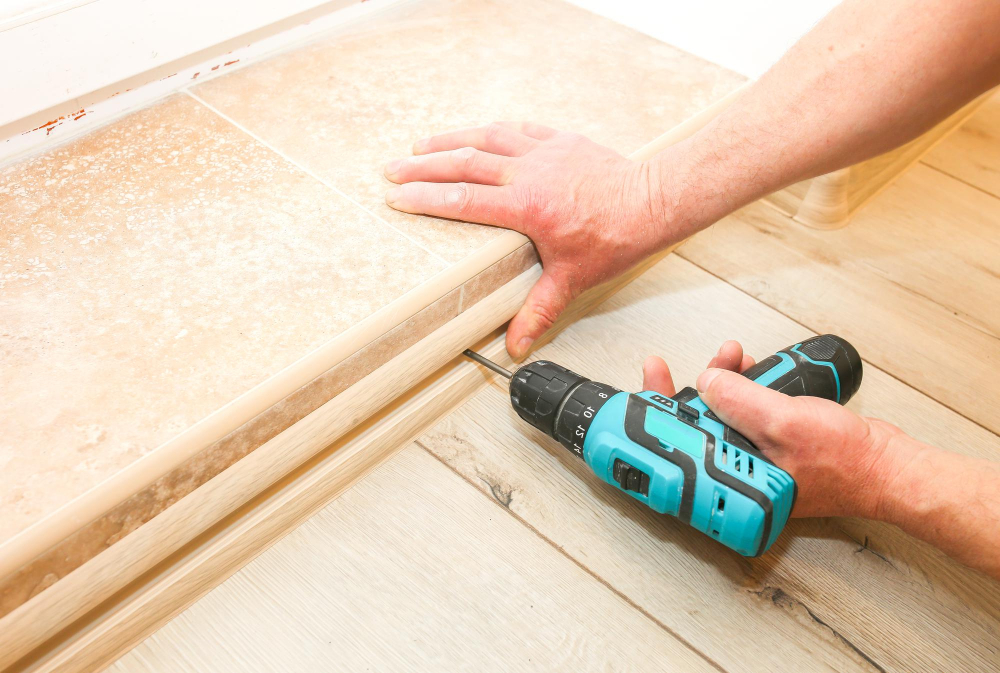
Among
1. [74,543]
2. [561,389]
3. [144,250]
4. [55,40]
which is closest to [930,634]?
[561,389]

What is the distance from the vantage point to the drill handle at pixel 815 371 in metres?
0.89

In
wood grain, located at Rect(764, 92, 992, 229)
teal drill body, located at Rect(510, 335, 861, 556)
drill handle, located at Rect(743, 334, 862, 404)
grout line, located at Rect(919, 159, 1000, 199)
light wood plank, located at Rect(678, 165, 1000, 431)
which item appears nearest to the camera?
teal drill body, located at Rect(510, 335, 861, 556)

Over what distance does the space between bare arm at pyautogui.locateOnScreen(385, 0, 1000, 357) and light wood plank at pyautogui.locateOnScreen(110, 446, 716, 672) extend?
0.29 meters

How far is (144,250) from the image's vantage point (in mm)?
859

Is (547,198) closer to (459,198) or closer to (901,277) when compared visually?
(459,198)

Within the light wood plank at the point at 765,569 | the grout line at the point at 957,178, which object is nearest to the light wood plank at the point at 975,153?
the grout line at the point at 957,178

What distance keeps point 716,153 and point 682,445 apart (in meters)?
0.37

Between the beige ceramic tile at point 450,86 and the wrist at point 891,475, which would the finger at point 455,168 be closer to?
the beige ceramic tile at point 450,86

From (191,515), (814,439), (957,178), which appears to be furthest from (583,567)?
(957,178)

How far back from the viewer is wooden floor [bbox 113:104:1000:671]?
0.78 m

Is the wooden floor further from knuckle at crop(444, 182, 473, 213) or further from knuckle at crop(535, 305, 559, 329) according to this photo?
knuckle at crop(444, 182, 473, 213)

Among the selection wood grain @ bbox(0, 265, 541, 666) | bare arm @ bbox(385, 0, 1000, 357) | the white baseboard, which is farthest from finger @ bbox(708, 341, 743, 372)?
the white baseboard

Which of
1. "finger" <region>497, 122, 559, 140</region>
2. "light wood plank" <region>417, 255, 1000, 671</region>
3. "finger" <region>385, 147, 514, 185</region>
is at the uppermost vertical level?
"finger" <region>497, 122, 559, 140</region>

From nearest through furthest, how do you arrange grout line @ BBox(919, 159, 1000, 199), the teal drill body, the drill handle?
the teal drill body → the drill handle → grout line @ BBox(919, 159, 1000, 199)
